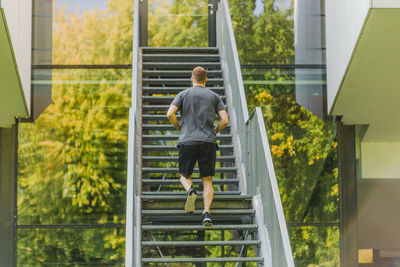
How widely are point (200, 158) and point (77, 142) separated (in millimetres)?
4866

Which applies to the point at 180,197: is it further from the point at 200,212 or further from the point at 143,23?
the point at 143,23

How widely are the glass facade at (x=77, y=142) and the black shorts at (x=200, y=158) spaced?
448 cm

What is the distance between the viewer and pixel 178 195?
771 cm

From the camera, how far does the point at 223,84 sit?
10219 mm

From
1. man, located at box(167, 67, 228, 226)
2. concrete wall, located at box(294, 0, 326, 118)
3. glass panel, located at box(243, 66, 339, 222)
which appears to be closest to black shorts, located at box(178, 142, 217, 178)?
man, located at box(167, 67, 228, 226)

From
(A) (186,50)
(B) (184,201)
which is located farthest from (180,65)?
Result: (B) (184,201)

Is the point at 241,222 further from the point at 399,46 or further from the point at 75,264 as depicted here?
the point at 75,264

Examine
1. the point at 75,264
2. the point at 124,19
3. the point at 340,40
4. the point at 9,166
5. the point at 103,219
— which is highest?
the point at 124,19

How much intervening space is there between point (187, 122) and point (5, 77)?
3.80 metres

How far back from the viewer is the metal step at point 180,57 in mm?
10789

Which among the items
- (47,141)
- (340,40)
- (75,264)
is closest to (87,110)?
(47,141)

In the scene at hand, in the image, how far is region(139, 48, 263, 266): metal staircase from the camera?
7.19m

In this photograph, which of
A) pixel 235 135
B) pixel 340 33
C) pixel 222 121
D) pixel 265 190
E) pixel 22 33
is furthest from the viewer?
pixel 22 33

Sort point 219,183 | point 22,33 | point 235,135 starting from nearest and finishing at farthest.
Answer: point 219,183
point 235,135
point 22,33
